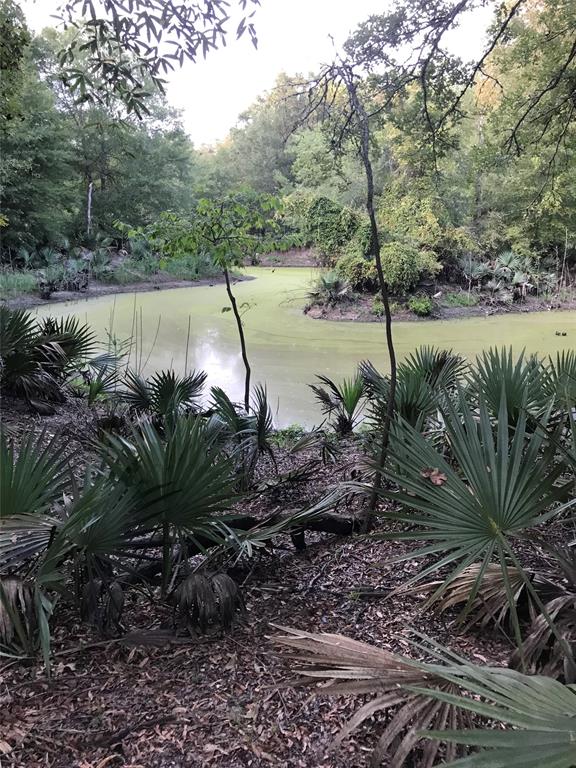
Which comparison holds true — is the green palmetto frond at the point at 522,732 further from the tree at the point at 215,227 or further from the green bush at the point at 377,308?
the green bush at the point at 377,308

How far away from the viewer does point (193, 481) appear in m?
1.49

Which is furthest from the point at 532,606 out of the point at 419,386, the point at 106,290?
the point at 106,290

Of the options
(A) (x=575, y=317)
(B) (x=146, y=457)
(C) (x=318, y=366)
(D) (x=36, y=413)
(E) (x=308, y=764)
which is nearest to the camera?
(E) (x=308, y=764)

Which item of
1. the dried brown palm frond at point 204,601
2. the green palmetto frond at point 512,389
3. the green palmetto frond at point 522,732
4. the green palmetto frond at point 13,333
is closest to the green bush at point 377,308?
the green palmetto frond at point 13,333

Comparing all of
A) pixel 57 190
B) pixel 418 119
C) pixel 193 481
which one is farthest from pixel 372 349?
pixel 57 190

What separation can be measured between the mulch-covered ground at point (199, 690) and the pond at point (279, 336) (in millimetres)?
3266

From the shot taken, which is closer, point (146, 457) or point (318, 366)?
point (146, 457)

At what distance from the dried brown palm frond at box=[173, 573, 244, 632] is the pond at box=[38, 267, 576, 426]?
3.36 m

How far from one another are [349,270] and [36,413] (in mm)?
9184

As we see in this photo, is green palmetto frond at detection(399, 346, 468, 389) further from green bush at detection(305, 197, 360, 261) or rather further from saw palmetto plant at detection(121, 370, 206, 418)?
green bush at detection(305, 197, 360, 261)

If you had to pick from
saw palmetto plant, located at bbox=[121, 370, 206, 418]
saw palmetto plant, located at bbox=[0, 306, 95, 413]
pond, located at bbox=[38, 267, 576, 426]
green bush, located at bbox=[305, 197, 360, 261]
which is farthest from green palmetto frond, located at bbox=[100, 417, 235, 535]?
green bush, located at bbox=[305, 197, 360, 261]

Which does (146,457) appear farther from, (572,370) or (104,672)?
(572,370)

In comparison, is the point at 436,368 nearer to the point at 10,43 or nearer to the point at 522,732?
the point at 522,732

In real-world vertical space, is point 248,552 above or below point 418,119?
below
